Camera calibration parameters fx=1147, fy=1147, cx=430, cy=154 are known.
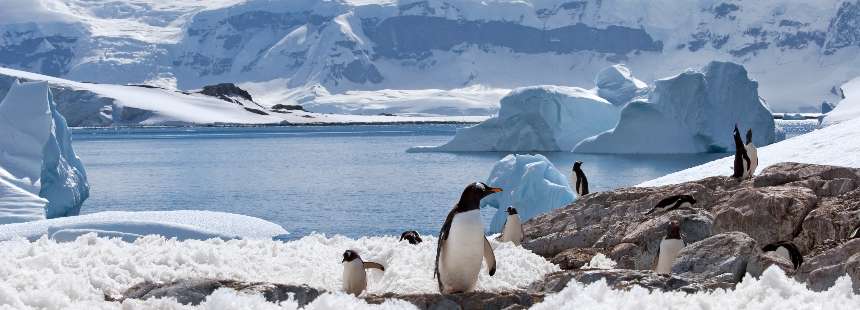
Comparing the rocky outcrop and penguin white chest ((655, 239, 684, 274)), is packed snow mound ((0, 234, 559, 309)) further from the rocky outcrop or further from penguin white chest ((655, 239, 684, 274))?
the rocky outcrop

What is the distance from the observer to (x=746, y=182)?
47.8ft

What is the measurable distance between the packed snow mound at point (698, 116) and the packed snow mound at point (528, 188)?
2718cm

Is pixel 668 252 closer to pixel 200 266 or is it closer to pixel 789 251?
pixel 789 251

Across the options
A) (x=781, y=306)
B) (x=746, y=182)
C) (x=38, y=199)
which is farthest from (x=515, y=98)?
(x=781, y=306)

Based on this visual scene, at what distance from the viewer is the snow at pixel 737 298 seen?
6151 millimetres

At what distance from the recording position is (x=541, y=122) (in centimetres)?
6612

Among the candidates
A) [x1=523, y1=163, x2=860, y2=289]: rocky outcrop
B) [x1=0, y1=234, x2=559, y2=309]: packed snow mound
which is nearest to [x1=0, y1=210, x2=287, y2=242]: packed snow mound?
[x1=0, y1=234, x2=559, y2=309]: packed snow mound

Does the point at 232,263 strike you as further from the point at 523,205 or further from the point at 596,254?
the point at 523,205

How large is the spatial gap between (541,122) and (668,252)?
55.6 m

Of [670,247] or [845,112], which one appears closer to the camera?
[670,247]

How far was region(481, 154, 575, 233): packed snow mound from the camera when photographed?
2784cm

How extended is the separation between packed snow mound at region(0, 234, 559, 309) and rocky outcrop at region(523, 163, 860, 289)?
1356 millimetres

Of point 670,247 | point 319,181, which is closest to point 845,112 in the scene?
point 319,181

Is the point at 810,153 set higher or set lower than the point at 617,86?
lower
